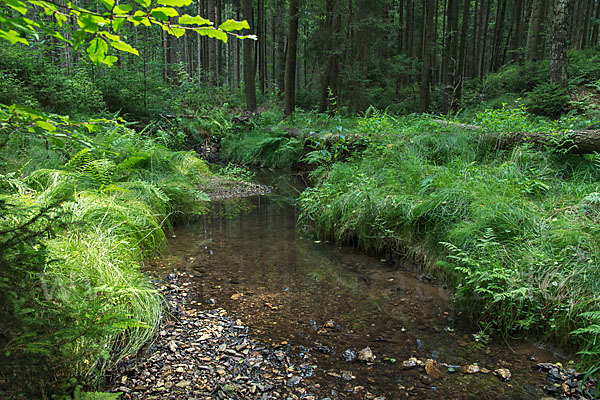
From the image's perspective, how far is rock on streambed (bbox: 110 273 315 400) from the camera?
2781 mm

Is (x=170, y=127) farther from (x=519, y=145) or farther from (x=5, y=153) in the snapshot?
(x=519, y=145)

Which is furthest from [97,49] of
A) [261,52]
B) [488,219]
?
[261,52]

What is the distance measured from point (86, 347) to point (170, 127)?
40.0 ft

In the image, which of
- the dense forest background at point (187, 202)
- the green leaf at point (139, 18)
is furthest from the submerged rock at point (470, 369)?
the green leaf at point (139, 18)

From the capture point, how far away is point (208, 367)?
10.0ft

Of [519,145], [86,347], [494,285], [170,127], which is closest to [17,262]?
[86,347]

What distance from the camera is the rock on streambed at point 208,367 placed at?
2781 millimetres

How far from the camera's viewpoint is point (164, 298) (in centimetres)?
386

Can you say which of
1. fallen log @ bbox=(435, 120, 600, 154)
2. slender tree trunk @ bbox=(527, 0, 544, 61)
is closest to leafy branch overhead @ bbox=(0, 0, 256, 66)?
fallen log @ bbox=(435, 120, 600, 154)

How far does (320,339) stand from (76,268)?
2.17 m

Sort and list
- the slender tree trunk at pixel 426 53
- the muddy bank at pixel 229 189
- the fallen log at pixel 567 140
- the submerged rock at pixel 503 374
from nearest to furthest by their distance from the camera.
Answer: the submerged rock at pixel 503 374, the fallen log at pixel 567 140, the muddy bank at pixel 229 189, the slender tree trunk at pixel 426 53

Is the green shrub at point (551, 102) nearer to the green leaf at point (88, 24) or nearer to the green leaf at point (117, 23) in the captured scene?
the green leaf at point (117, 23)

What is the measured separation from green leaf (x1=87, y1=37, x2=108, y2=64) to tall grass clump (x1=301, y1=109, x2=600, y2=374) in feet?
11.0

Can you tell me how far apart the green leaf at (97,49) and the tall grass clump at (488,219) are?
335 cm
